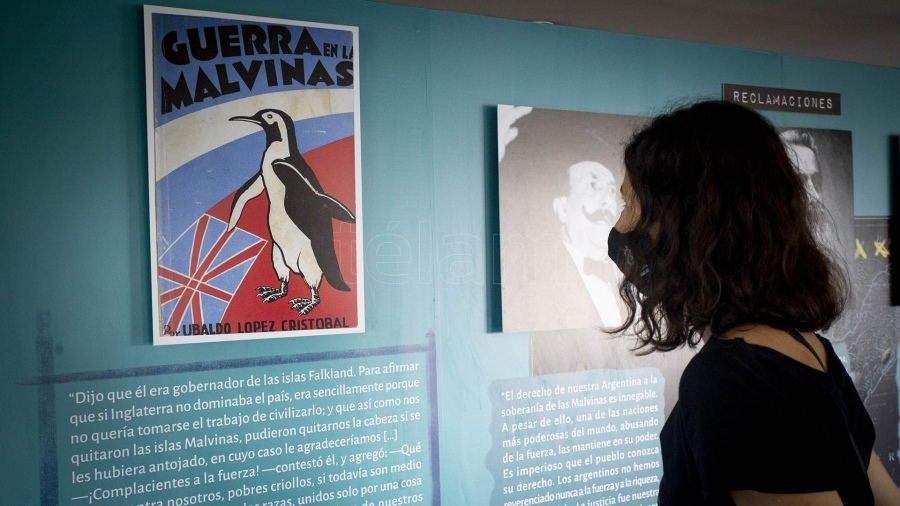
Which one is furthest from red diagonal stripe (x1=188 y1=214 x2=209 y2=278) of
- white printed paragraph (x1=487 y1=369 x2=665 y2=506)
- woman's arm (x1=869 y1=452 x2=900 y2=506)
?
woman's arm (x1=869 y1=452 x2=900 y2=506)

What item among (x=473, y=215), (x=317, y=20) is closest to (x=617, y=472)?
(x=473, y=215)

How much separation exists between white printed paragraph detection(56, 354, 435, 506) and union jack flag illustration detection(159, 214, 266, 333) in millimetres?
200

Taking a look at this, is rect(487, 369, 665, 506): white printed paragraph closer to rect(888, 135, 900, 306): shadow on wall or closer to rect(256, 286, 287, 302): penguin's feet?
rect(256, 286, 287, 302): penguin's feet

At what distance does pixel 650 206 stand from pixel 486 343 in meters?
1.44

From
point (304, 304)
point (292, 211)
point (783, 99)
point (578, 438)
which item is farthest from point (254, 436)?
point (783, 99)

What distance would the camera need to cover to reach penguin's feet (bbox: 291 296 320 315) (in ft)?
7.20

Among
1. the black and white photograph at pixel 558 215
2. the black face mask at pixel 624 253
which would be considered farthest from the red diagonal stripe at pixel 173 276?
the black face mask at pixel 624 253

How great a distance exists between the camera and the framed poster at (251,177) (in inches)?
80.6

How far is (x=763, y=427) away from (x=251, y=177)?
67.3 inches

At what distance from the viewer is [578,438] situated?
2.63 m

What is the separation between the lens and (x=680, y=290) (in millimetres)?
1090

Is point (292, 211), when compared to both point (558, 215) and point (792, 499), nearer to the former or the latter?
A: point (558, 215)

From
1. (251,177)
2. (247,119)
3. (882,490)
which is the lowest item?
(882,490)

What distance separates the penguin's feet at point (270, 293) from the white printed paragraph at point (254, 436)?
0.73ft
